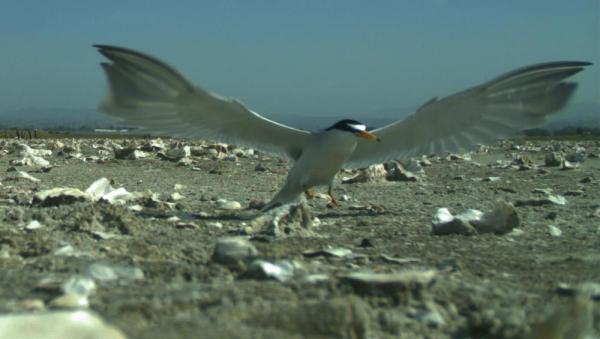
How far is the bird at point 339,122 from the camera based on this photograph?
5.13 meters

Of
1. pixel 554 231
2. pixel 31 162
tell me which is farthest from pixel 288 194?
pixel 31 162

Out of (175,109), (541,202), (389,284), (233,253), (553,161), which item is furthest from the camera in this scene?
(553,161)

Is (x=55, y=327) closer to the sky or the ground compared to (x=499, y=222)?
closer to the sky

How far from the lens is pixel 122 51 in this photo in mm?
4469

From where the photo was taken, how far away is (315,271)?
2.70 metres

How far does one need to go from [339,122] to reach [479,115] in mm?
1273

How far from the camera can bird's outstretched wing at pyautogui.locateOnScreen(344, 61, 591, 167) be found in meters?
5.78

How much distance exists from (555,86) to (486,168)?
6003 millimetres

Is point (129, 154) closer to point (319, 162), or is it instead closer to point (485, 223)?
point (319, 162)

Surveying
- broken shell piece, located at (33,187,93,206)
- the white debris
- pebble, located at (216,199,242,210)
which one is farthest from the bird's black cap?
the white debris

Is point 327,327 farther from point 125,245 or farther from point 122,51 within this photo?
point 122,51

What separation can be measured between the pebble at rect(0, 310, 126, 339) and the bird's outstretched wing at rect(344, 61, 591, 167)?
4897 mm

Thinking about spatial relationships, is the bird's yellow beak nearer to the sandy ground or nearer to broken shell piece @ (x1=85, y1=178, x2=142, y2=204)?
the sandy ground

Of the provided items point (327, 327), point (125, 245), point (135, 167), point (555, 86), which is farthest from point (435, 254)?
point (135, 167)
